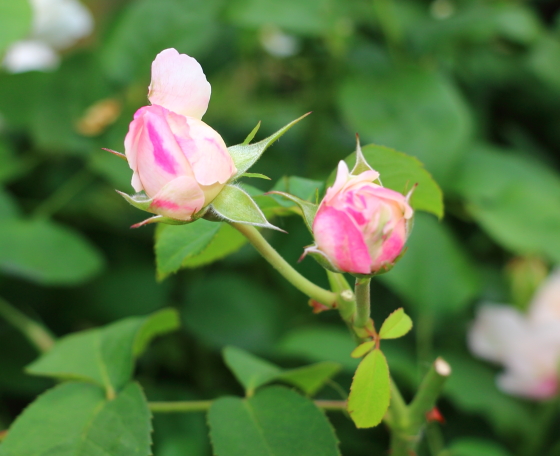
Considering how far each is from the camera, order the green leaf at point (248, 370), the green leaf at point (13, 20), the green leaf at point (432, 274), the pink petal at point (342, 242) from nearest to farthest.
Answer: the pink petal at point (342, 242) < the green leaf at point (248, 370) < the green leaf at point (13, 20) < the green leaf at point (432, 274)

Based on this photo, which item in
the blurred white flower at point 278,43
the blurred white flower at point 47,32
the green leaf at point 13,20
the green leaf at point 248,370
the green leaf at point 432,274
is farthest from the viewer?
the blurred white flower at point 278,43

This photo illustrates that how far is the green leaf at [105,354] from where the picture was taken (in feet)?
1.03

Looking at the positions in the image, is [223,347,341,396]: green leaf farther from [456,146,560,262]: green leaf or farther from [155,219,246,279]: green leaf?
[456,146,560,262]: green leaf

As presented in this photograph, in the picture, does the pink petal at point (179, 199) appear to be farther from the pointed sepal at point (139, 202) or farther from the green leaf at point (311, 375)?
the green leaf at point (311, 375)

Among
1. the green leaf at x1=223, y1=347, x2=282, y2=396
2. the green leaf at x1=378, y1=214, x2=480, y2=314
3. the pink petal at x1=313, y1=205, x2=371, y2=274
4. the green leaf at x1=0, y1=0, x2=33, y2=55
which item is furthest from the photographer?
the green leaf at x1=378, y1=214, x2=480, y2=314

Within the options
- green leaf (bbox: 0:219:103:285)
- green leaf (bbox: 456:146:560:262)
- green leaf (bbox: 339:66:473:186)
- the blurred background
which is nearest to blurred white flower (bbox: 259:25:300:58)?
the blurred background

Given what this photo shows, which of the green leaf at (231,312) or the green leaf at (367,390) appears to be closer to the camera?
the green leaf at (367,390)

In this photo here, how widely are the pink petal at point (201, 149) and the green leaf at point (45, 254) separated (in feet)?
1.25

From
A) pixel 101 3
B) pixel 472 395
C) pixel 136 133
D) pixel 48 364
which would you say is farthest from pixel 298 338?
pixel 101 3

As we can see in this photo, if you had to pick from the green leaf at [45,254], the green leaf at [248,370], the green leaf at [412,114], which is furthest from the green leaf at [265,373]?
the green leaf at [412,114]

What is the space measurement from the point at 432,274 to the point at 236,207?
453mm

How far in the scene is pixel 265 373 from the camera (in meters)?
0.33

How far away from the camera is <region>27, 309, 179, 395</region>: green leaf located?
0.31 metres

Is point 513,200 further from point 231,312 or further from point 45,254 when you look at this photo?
point 45,254
